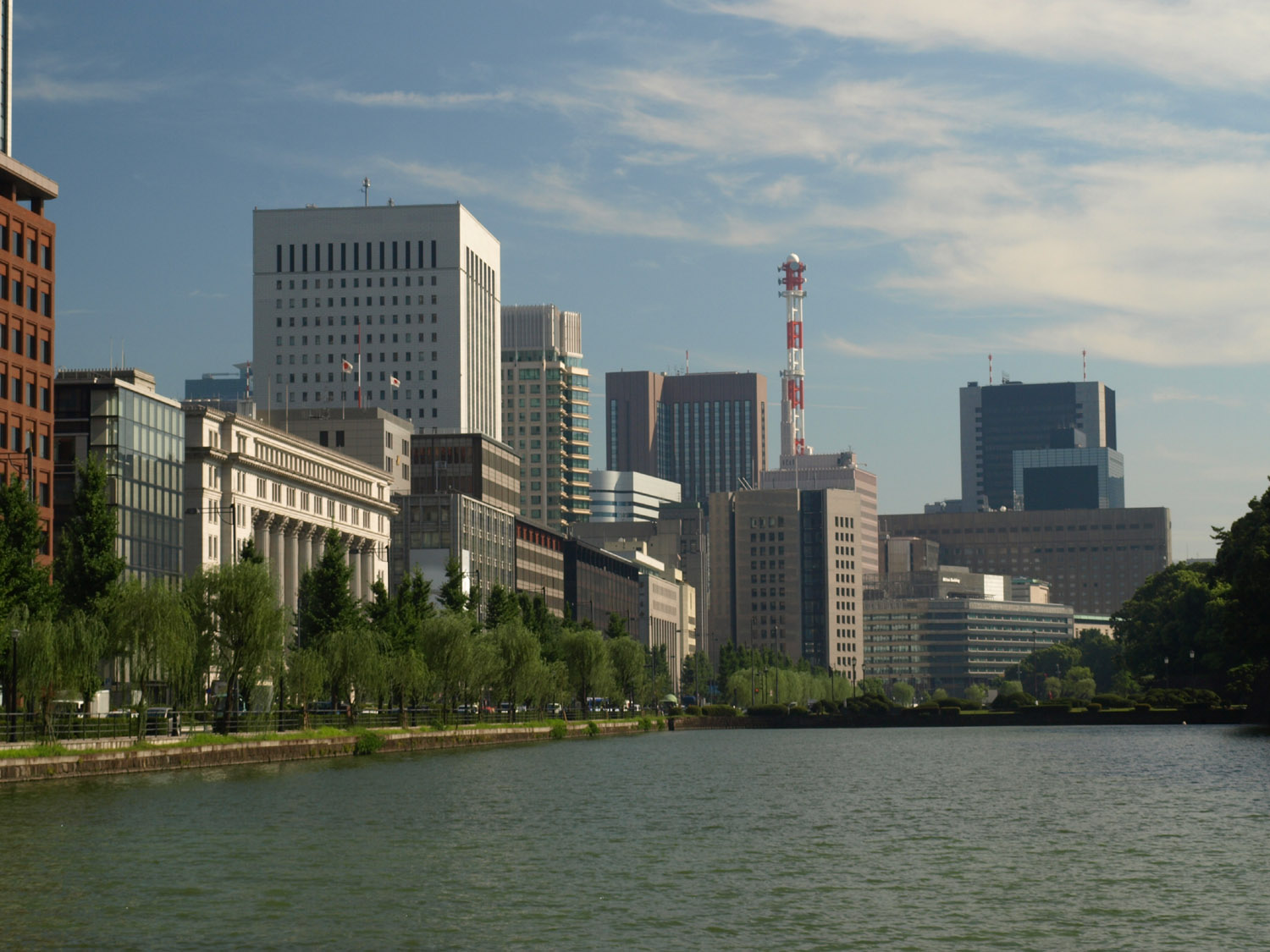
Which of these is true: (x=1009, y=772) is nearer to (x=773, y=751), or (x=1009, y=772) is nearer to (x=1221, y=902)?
(x=773, y=751)

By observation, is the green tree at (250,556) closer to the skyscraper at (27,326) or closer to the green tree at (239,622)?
the green tree at (239,622)

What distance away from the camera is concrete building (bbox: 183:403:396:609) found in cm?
15500

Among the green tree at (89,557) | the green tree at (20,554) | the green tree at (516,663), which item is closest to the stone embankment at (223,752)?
the green tree at (516,663)

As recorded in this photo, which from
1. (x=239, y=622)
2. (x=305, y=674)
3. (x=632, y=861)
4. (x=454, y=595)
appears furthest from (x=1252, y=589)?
(x=632, y=861)

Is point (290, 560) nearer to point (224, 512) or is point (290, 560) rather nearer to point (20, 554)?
point (224, 512)

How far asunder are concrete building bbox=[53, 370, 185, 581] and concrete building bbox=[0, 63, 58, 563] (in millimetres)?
4638

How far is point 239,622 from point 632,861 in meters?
50.7

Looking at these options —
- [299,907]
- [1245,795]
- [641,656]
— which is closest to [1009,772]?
[1245,795]

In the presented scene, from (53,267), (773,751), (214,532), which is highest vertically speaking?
(53,267)

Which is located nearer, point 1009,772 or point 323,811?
point 323,811

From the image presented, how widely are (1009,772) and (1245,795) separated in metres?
22.2

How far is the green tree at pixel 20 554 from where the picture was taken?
78.6 meters

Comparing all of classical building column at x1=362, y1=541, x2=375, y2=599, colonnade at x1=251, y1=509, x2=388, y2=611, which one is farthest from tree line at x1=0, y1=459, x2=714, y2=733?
classical building column at x1=362, y1=541, x2=375, y2=599

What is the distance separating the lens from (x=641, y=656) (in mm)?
192000
